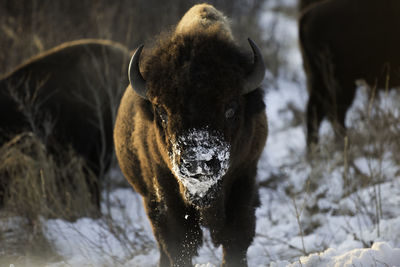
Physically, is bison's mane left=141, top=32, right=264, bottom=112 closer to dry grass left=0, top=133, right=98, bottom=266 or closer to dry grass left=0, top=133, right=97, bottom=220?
dry grass left=0, top=133, right=98, bottom=266

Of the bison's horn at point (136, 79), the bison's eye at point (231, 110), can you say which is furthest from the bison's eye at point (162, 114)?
the bison's eye at point (231, 110)

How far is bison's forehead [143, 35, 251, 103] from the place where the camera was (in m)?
2.47

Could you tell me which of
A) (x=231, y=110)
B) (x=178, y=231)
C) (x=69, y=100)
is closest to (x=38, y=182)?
(x=69, y=100)

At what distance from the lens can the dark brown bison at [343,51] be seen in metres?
5.57

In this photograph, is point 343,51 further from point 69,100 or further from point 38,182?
point 38,182

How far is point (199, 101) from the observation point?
2.42m

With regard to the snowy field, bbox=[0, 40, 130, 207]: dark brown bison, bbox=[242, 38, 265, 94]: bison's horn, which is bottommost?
the snowy field

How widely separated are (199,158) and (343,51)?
417cm

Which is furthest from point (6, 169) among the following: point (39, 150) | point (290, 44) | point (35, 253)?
point (290, 44)

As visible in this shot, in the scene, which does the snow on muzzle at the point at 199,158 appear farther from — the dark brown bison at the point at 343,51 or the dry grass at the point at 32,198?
the dark brown bison at the point at 343,51

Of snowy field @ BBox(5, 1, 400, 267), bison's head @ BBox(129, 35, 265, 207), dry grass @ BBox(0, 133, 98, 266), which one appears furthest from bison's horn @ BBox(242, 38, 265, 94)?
dry grass @ BBox(0, 133, 98, 266)

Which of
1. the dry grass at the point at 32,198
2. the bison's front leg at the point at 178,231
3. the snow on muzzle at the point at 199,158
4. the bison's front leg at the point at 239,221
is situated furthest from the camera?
the dry grass at the point at 32,198

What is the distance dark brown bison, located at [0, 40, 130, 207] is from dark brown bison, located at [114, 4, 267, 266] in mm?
2194

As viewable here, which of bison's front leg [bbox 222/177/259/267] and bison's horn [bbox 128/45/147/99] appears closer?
bison's horn [bbox 128/45/147/99]
